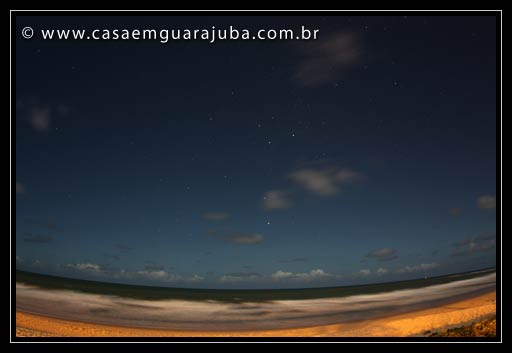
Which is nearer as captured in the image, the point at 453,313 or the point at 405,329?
the point at 405,329

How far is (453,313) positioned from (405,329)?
308cm
